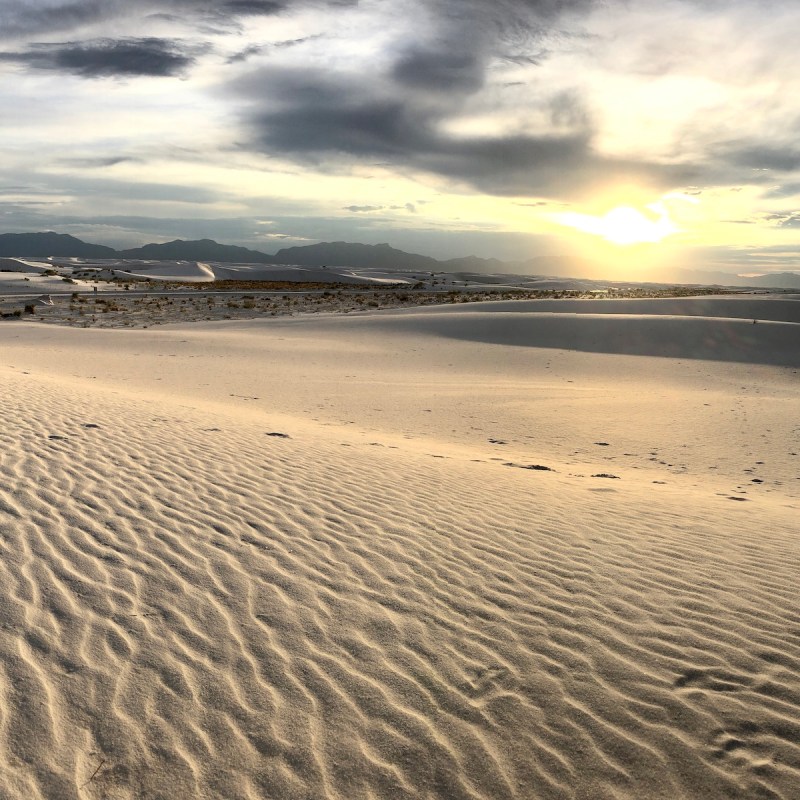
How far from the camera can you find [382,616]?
4.07 metres

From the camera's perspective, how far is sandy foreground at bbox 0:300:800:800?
2.93 m

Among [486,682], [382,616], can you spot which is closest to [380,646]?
[382,616]

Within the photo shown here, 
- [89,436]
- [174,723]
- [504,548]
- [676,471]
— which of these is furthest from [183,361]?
[174,723]

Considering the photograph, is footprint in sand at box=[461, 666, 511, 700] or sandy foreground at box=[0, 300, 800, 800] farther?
footprint in sand at box=[461, 666, 511, 700]

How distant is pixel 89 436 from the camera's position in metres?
8.34

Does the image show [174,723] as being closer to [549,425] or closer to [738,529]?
[738,529]

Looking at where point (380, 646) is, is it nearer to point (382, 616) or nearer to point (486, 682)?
point (382, 616)

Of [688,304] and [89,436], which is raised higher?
[688,304]

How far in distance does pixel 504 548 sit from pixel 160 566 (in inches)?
105

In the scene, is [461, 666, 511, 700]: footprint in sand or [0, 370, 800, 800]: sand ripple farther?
[461, 666, 511, 700]: footprint in sand

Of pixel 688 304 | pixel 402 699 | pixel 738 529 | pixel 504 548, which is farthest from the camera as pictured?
pixel 688 304

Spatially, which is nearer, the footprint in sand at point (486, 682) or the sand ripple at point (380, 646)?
A: the sand ripple at point (380, 646)

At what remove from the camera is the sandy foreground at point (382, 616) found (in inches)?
115

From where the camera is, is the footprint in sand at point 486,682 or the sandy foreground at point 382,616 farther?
the footprint in sand at point 486,682
